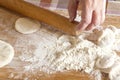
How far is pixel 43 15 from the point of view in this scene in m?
1.33

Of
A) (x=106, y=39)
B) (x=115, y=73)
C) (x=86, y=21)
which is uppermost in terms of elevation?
(x=86, y=21)

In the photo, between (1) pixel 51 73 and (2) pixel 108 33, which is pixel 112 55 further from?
(1) pixel 51 73

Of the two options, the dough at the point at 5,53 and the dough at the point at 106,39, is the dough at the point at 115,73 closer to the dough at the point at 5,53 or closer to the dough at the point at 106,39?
the dough at the point at 106,39

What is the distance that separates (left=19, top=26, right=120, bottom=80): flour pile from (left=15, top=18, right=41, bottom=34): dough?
0.38ft

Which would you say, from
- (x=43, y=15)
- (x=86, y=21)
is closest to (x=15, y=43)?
(x=43, y=15)

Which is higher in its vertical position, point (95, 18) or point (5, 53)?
point (95, 18)

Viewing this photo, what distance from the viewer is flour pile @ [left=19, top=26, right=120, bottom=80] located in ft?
3.89

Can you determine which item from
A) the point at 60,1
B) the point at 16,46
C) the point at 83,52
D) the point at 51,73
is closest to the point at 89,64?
the point at 83,52

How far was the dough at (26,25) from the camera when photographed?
4.39ft

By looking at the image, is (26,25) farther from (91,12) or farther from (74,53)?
(91,12)

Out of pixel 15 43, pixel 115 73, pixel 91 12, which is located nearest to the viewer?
pixel 91 12

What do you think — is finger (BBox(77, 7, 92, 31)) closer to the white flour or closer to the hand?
the hand

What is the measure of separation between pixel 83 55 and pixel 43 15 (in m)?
0.30

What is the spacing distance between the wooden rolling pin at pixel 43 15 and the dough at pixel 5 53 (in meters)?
0.21
